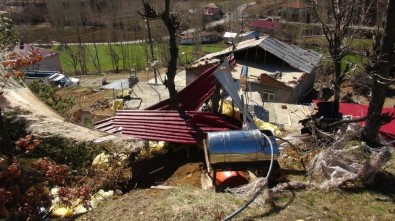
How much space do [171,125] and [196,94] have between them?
2363mm

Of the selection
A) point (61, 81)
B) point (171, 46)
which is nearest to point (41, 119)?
point (171, 46)

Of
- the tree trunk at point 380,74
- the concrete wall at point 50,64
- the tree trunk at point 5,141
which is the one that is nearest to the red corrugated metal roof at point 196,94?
the tree trunk at point 5,141

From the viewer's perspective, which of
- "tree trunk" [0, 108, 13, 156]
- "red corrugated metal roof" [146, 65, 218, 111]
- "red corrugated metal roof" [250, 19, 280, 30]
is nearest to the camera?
"tree trunk" [0, 108, 13, 156]

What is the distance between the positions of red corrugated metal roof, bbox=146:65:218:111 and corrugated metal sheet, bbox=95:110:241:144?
1368mm

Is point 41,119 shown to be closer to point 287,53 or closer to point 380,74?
point 380,74

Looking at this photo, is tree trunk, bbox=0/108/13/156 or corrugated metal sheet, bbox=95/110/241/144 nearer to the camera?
tree trunk, bbox=0/108/13/156

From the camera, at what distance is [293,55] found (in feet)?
98.9

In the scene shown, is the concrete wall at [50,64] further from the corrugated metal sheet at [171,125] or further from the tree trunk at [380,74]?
the tree trunk at [380,74]

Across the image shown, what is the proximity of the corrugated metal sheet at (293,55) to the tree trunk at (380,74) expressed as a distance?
1793 cm

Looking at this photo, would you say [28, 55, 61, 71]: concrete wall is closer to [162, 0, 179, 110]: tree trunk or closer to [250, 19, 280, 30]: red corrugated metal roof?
[250, 19, 280, 30]: red corrugated metal roof

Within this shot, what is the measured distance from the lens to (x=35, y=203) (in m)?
7.90

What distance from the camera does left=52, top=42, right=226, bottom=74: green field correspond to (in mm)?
55938

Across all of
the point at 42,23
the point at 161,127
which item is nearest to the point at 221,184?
the point at 161,127

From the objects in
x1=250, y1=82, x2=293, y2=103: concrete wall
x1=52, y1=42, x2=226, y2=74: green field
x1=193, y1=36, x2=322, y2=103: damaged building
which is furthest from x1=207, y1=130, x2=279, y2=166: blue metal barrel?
x1=52, y1=42, x2=226, y2=74: green field
